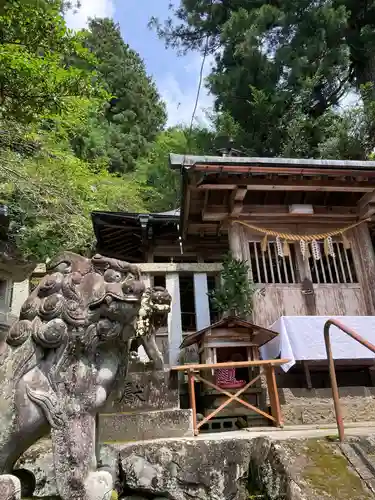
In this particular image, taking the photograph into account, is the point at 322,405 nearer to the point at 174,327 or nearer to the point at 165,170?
the point at 174,327

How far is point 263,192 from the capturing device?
10.0 meters

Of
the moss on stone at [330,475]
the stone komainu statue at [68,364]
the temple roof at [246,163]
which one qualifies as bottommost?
the moss on stone at [330,475]

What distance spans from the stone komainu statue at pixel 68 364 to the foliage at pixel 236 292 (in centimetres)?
580

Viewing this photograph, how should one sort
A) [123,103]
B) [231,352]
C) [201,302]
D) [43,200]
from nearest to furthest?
1. [231,352]
2. [201,302]
3. [43,200]
4. [123,103]

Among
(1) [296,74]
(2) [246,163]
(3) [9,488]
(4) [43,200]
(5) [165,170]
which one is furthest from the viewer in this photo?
(5) [165,170]

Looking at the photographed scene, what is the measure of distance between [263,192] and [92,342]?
788cm

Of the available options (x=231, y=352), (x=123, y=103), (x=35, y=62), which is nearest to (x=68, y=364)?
(x=231, y=352)

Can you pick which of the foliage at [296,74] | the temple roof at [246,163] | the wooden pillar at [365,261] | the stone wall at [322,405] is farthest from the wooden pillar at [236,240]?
the foliage at [296,74]

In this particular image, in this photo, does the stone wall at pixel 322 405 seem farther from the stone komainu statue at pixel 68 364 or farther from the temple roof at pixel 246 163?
the stone komainu statue at pixel 68 364

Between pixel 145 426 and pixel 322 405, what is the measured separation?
148 inches

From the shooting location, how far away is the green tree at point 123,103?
27.0m

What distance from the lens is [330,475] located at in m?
3.10

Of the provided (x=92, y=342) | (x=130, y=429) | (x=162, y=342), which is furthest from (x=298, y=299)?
(x=92, y=342)

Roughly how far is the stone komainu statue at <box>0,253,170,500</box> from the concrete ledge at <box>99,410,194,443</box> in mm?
2506
